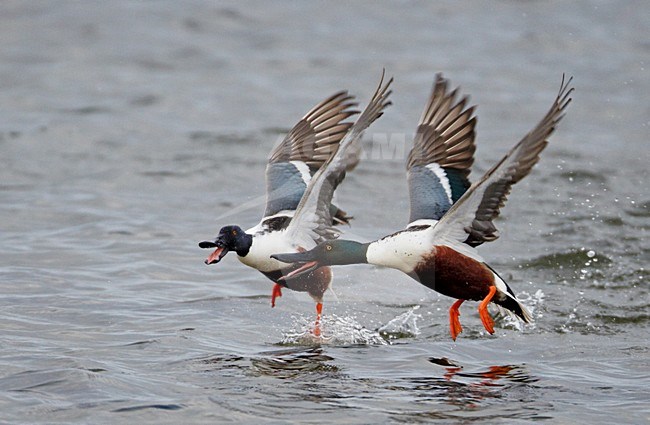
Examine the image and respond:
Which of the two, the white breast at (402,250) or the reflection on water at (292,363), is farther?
the white breast at (402,250)

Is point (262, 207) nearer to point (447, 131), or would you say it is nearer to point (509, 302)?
point (447, 131)

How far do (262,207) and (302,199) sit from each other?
5134 millimetres

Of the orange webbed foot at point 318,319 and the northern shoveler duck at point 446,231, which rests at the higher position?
the northern shoveler duck at point 446,231

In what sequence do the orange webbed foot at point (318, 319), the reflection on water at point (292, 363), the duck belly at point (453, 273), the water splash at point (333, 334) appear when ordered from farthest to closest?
the orange webbed foot at point (318, 319), the water splash at point (333, 334), the duck belly at point (453, 273), the reflection on water at point (292, 363)

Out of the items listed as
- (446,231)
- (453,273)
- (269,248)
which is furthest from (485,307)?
(269,248)

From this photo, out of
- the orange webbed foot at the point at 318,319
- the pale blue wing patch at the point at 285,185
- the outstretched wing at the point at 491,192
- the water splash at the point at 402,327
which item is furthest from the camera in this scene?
the pale blue wing patch at the point at 285,185

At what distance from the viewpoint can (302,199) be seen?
8.06m

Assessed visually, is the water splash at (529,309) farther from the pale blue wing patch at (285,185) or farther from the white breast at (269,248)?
the pale blue wing patch at (285,185)

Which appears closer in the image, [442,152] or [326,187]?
[326,187]

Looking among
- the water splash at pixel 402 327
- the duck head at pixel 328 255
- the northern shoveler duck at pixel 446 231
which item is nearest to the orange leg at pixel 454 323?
the northern shoveler duck at pixel 446 231

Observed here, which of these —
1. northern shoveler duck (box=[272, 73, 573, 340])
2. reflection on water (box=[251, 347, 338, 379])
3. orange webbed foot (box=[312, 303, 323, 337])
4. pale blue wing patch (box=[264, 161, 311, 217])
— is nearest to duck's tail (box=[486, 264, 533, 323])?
northern shoveler duck (box=[272, 73, 573, 340])

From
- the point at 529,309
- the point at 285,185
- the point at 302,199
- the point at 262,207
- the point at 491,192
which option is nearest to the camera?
the point at 491,192

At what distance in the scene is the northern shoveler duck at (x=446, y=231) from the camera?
7379mm

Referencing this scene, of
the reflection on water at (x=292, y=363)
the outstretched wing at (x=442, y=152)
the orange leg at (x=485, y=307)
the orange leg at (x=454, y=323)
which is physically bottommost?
the reflection on water at (x=292, y=363)
